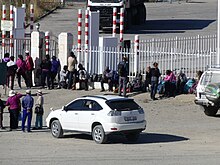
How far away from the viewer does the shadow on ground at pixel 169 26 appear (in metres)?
55.5

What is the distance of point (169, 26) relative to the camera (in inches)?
2301

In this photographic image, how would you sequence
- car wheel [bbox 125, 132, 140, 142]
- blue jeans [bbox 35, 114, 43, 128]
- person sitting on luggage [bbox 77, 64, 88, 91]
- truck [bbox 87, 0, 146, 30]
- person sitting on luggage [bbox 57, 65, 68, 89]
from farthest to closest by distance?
truck [bbox 87, 0, 146, 30] < person sitting on luggage [bbox 57, 65, 68, 89] < person sitting on luggage [bbox 77, 64, 88, 91] < blue jeans [bbox 35, 114, 43, 128] < car wheel [bbox 125, 132, 140, 142]

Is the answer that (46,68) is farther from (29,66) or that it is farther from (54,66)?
(29,66)

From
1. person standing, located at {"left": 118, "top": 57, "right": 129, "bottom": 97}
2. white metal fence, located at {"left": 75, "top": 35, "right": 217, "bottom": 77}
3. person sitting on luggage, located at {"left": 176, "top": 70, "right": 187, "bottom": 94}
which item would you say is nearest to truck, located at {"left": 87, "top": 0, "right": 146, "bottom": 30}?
white metal fence, located at {"left": 75, "top": 35, "right": 217, "bottom": 77}

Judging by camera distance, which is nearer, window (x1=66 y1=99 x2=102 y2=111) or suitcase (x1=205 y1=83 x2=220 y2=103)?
window (x1=66 y1=99 x2=102 y2=111)

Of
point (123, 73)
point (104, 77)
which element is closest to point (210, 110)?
point (123, 73)

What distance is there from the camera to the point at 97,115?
74.6 feet

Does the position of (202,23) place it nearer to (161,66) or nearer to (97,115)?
(161,66)

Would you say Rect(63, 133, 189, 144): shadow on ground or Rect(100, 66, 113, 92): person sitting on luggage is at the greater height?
Rect(100, 66, 113, 92): person sitting on luggage

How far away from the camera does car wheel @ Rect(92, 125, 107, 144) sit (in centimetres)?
2265

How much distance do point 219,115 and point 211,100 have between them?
5.72ft

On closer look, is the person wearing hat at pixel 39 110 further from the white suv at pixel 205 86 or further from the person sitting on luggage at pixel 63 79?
the person sitting on luggage at pixel 63 79

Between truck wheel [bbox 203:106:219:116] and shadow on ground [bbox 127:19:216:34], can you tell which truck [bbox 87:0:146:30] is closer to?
shadow on ground [bbox 127:19:216:34]

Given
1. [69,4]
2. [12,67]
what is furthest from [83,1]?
[12,67]
